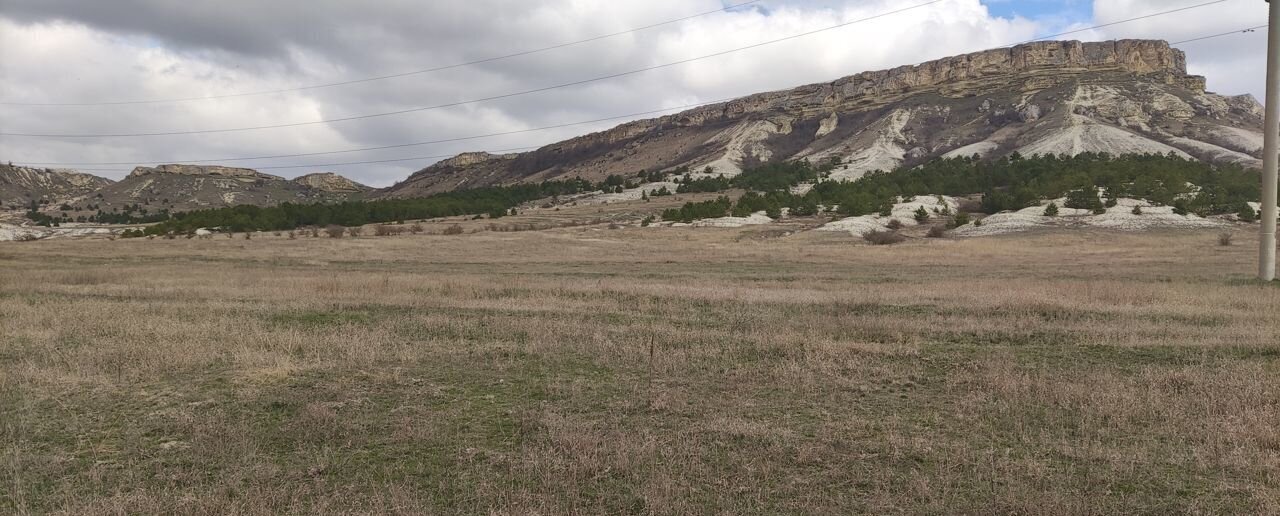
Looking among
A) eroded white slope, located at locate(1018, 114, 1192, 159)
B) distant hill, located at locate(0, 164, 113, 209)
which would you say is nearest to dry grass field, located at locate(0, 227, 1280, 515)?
eroded white slope, located at locate(1018, 114, 1192, 159)

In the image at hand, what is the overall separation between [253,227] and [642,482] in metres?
90.6

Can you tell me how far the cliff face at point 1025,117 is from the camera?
382 feet

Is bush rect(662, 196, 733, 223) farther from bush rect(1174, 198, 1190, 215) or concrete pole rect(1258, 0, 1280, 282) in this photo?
concrete pole rect(1258, 0, 1280, 282)

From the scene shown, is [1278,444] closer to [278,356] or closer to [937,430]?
[937,430]

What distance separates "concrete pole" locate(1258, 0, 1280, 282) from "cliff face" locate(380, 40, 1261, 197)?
86158 millimetres

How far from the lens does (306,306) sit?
1805 centimetres

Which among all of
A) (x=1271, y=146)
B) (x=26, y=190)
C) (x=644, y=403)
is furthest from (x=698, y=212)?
(x=26, y=190)

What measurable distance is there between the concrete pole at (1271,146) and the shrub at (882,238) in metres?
27.8

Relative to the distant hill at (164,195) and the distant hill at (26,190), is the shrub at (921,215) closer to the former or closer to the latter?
the distant hill at (164,195)

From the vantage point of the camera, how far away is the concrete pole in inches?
936


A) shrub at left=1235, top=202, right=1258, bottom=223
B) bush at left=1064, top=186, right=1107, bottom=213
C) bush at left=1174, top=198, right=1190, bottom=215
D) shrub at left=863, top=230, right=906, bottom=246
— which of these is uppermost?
bush at left=1064, top=186, right=1107, bottom=213

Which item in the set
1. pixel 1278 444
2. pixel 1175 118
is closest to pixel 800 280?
pixel 1278 444

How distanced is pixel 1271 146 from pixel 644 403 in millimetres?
26247

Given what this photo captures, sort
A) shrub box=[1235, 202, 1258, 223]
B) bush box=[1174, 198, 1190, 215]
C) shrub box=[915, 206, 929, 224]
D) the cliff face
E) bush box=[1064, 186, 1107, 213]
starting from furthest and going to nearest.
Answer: the cliff face → shrub box=[915, 206, 929, 224] → bush box=[1064, 186, 1107, 213] → bush box=[1174, 198, 1190, 215] → shrub box=[1235, 202, 1258, 223]
